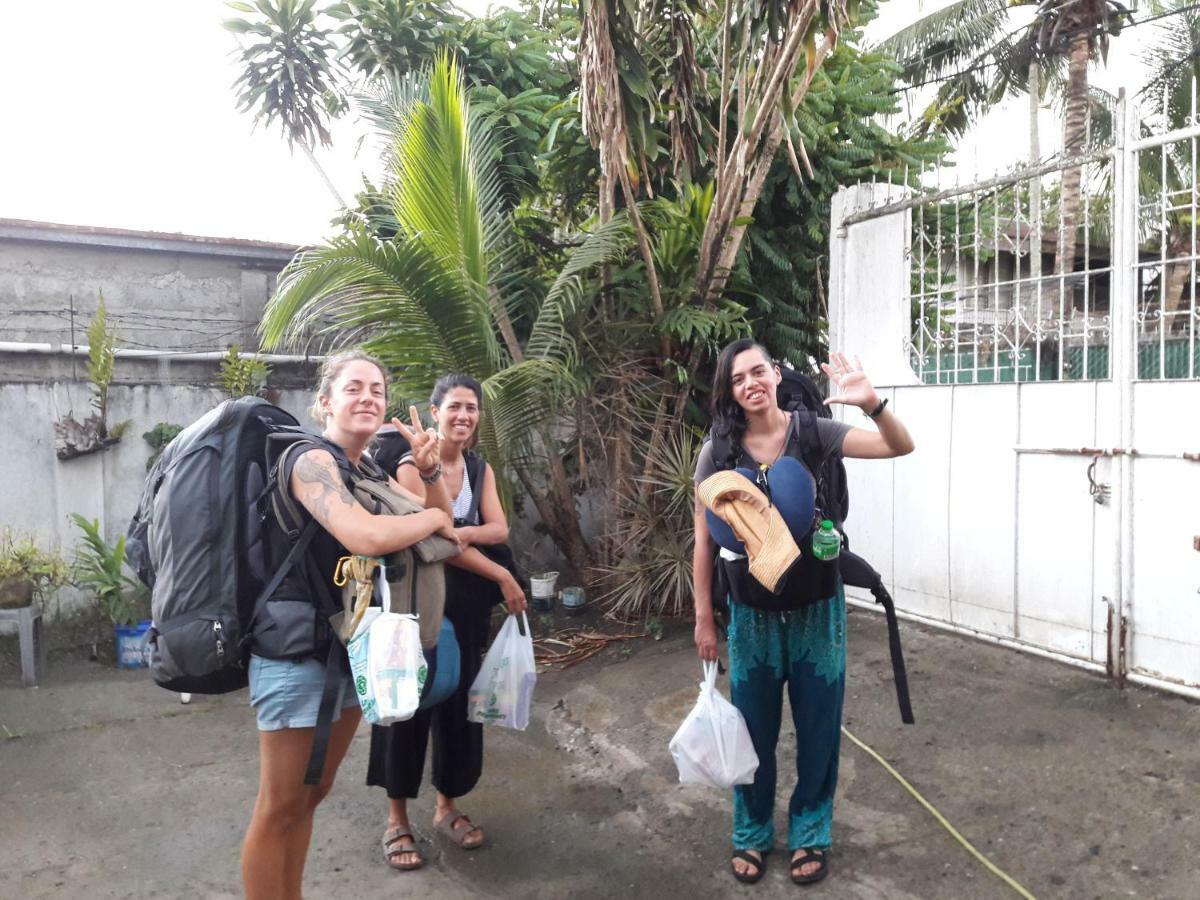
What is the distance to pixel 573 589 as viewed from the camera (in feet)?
22.2

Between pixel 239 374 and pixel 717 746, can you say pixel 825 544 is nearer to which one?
pixel 717 746

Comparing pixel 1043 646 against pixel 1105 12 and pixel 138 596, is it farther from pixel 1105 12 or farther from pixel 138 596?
pixel 1105 12

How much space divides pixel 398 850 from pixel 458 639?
2.48 ft

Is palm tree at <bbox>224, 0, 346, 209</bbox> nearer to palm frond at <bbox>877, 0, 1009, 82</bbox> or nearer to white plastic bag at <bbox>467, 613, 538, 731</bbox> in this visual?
white plastic bag at <bbox>467, 613, 538, 731</bbox>

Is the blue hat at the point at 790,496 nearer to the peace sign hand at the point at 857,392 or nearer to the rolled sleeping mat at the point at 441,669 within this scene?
the peace sign hand at the point at 857,392

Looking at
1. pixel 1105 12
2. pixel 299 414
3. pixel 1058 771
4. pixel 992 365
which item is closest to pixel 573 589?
pixel 299 414

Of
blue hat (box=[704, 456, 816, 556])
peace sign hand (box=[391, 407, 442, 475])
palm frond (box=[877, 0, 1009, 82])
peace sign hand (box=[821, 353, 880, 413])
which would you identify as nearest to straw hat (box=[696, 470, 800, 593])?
blue hat (box=[704, 456, 816, 556])

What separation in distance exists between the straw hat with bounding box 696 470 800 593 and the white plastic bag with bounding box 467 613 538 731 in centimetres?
99

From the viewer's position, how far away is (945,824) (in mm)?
3361

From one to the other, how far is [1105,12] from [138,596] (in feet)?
51.1

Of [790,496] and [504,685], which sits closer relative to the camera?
[790,496]

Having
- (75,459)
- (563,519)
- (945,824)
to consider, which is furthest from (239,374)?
(945,824)

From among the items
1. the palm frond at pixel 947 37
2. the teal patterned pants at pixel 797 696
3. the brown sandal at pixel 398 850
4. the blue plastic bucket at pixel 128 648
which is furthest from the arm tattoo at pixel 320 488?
the palm frond at pixel 947 37

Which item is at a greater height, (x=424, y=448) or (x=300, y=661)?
(x=424, y=448)
